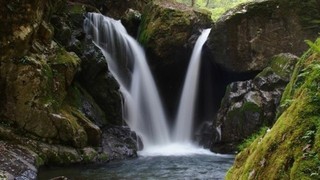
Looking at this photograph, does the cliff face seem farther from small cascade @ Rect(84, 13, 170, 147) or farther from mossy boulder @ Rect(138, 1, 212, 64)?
mossy boulder @ Rect(138, 1, 212, 64)

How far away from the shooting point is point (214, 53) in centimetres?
1622

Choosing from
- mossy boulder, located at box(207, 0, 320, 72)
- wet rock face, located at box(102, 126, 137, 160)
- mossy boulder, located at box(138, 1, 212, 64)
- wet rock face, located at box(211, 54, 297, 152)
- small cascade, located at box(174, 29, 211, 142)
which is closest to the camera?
wet rock face, located at box(102, 126, 137, 160)

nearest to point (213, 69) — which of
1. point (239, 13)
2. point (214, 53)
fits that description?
point (214, 53)

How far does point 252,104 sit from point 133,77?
19.1 ft

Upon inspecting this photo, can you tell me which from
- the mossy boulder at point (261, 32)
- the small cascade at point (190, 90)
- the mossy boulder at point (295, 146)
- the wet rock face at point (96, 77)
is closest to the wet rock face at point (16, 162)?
the wet rock face at point (96, 77)

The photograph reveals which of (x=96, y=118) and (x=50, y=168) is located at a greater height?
(x=96, y=118)

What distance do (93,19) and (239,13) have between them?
6.60 metres

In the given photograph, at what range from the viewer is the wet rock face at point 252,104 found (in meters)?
12.9

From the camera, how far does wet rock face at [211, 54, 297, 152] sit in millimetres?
12883

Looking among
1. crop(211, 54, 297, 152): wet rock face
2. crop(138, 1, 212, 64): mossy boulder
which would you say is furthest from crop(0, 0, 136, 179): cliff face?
crop(138, 1, 212, 64): mossy boulder

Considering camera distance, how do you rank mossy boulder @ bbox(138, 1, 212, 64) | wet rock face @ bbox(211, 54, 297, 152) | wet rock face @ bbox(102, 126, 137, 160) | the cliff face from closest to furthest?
1. the cliff face
2. wet rock face @ bbox(102, 126, 137, 160)
3. wet rock face @ bbox(211, 54, 297, 152)
4. mossy boulder @ bbox(138, 1, 212, 64)

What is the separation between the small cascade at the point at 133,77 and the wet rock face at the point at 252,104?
3119mm

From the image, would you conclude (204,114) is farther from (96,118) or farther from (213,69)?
(96,118)

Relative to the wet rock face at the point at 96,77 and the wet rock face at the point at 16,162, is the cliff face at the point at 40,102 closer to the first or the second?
the wet rock face at the point at 16,162
